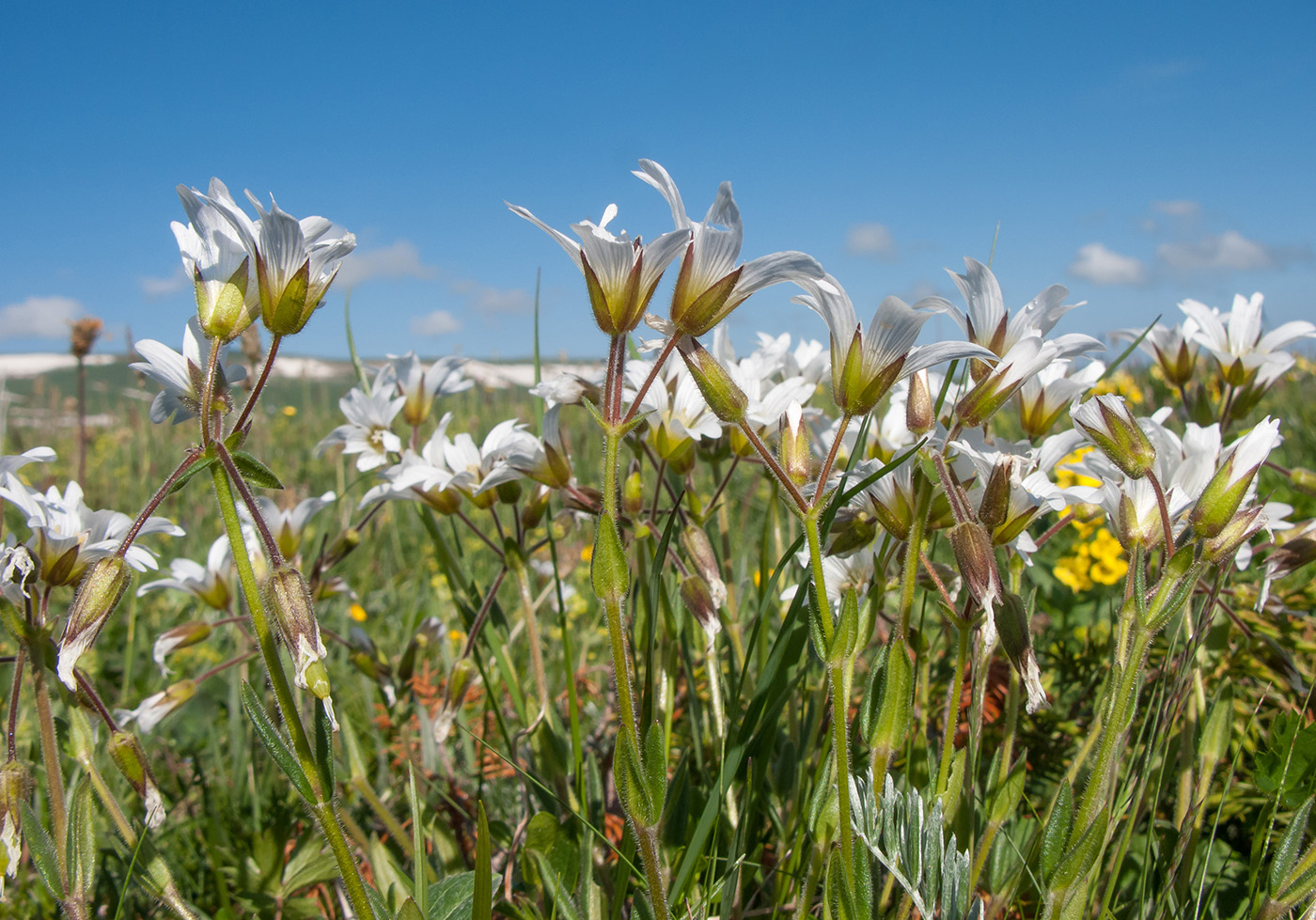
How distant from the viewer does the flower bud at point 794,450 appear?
123cm

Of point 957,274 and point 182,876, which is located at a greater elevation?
point 957,274

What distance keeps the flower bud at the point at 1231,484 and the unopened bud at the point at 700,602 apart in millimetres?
704

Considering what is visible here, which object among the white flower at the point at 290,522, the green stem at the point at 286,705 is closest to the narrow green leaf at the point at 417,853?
the green stem at the point at 286,705

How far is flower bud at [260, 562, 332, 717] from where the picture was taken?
3.32 feet

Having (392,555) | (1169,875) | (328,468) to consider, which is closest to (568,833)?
(1169,875)

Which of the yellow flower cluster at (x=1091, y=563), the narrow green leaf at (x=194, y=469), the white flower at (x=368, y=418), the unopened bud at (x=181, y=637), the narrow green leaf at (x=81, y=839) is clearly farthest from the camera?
the yellow flower cluster at (x=1091, y=563)

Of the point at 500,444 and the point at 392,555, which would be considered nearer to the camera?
the point at 500,444

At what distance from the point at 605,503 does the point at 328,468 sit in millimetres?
5672

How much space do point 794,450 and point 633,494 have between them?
1.31ft

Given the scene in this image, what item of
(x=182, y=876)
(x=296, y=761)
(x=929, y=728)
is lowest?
(x=182, y=876)

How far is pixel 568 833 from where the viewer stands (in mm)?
1545

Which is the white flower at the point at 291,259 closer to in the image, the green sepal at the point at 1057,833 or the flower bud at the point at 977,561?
the flower bud at the point at 977,561

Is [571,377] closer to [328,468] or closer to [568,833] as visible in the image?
[568,833]

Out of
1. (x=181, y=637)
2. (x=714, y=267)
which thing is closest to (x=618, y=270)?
(x=714, y=267)
